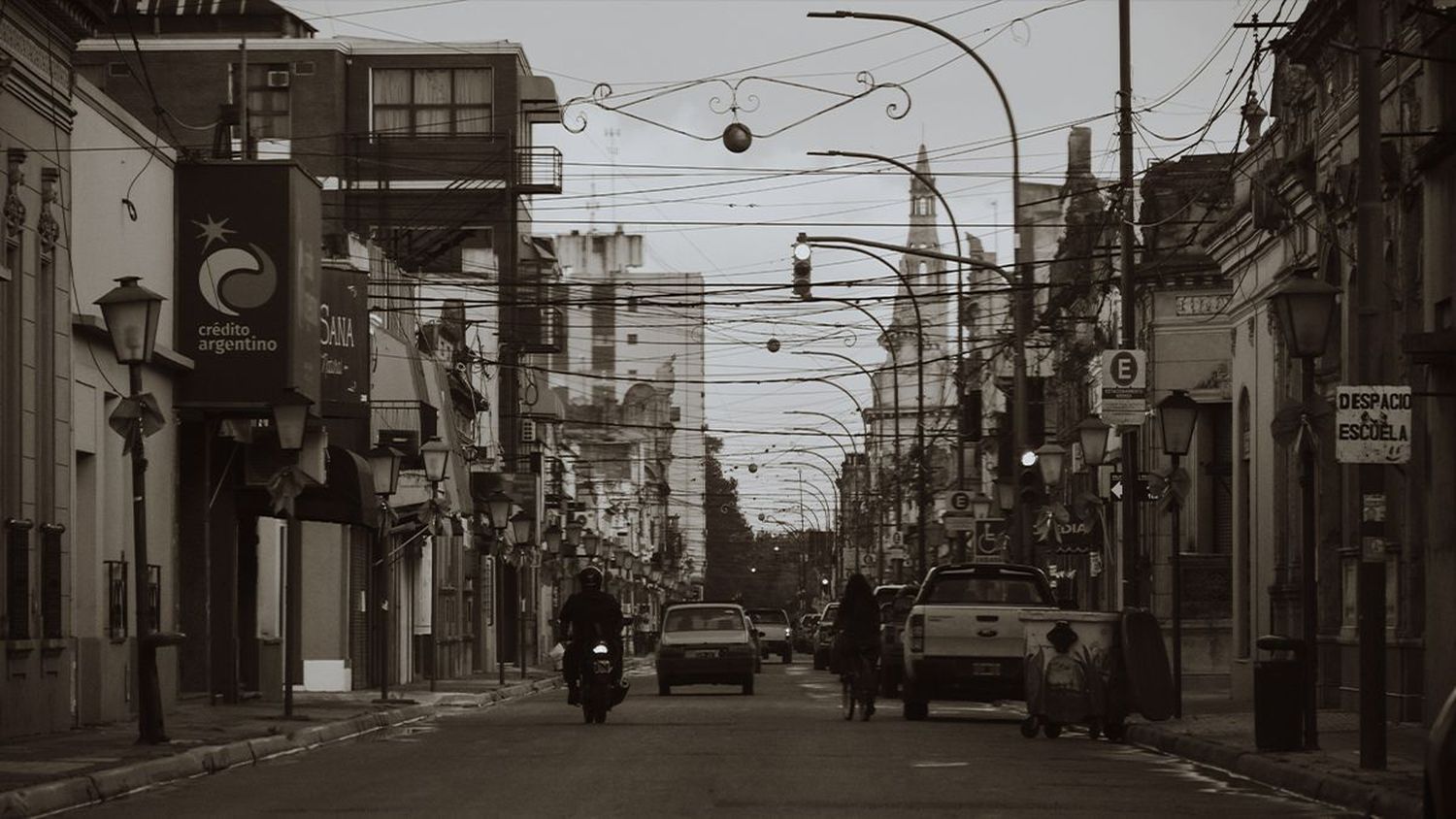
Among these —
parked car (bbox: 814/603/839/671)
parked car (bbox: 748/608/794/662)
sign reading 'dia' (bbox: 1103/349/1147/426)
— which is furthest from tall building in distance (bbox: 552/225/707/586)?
sign reading 'dia' (bbox: 1103/349/1147/426)

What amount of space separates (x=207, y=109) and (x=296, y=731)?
154 feet

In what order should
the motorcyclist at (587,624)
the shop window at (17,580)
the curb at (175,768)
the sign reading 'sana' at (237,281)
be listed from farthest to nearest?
1. the sign reading 'sana' at (237,281)
2. the motorcyclist at (587,624)
3. the shop window at (17,580)
4. the curb at (175,768)

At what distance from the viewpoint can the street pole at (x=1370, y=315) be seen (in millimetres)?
19328

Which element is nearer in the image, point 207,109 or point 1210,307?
point 1210,307

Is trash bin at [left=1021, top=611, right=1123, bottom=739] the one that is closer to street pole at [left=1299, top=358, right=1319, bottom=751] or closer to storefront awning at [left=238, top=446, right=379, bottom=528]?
street pole at [left=1299, top=358, right=1319, bottom=751]

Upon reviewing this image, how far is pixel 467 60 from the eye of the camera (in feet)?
238

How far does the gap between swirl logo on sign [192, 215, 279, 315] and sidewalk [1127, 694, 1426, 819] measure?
1247 centimetres

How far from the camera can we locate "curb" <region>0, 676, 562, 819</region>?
1656cm

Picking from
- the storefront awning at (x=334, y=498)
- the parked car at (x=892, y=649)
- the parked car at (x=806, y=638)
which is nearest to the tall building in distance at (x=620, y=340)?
the parked car at (x=806, y=638)

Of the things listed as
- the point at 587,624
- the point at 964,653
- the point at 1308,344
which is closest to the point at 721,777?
the point at 1308,344

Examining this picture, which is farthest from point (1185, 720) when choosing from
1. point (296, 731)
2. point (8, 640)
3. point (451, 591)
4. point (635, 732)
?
point (451, 591)

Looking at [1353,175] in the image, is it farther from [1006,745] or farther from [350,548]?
[350,548]

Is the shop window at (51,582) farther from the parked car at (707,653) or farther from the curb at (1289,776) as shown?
the parked car at (707,653)

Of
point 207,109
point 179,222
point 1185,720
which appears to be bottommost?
point 1185,720
